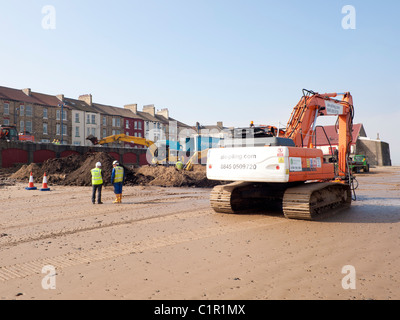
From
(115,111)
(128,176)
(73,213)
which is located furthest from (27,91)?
(73,213)

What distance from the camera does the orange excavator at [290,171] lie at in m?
8.02

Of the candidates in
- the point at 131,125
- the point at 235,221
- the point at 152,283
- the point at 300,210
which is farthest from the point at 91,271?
the point at 131,125

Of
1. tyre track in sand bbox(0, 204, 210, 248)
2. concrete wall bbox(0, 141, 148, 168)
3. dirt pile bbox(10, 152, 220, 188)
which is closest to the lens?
tyre track in sand bbox(0, 204, 210, 248)

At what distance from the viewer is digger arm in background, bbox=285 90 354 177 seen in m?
9.96

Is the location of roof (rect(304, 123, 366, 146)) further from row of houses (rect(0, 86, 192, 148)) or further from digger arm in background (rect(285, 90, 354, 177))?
digger arm in background (rect(285, 90, 354, 177))

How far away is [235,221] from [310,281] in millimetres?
4261

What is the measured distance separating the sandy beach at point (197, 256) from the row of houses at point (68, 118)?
150ft

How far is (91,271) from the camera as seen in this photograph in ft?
15.1

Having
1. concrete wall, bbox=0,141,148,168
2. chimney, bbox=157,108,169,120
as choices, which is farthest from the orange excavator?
chimney, bbox=157,108,169,120

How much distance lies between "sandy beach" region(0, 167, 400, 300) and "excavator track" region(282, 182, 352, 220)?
0.27 m

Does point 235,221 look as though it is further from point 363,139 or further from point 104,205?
point 363,139

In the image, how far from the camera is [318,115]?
1087cm

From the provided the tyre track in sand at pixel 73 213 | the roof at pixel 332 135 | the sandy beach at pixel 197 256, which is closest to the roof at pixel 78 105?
the roof at pixel 332 135

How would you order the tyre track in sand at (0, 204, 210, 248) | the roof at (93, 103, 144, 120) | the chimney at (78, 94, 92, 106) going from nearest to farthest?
the tyre track in sand at (0, 204, 210, 248) → the chimney at (78, 94, 92, 106) → the roof at (93, 103, 144, 120)
